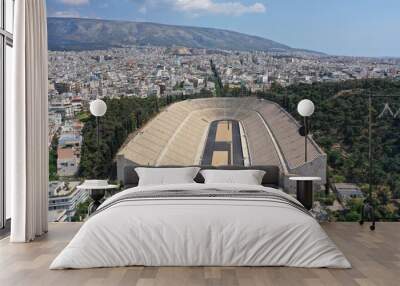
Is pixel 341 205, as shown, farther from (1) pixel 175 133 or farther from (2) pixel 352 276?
(2) pixel 352 276

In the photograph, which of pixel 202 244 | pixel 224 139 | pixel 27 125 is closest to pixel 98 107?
pixel 27 125

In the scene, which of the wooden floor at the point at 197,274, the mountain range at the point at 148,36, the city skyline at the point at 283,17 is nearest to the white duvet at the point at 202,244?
the wooden floor at the point at 197,274

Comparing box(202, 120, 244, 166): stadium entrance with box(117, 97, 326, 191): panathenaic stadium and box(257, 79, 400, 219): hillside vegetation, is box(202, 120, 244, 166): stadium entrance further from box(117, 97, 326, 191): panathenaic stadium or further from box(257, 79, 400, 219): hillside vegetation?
box(257, 79, 400, 219): hillside vegetation

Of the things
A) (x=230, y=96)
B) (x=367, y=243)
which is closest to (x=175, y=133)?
(x=230, y=96)

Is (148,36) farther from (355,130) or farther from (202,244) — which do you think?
(202,244)

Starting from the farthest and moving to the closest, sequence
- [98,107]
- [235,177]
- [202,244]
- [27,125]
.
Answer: [98,107]
[235,177]
[27,125]
[202,244]

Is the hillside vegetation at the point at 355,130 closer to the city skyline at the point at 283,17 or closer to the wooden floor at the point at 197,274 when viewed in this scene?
the city skyline at the point at 283,17
